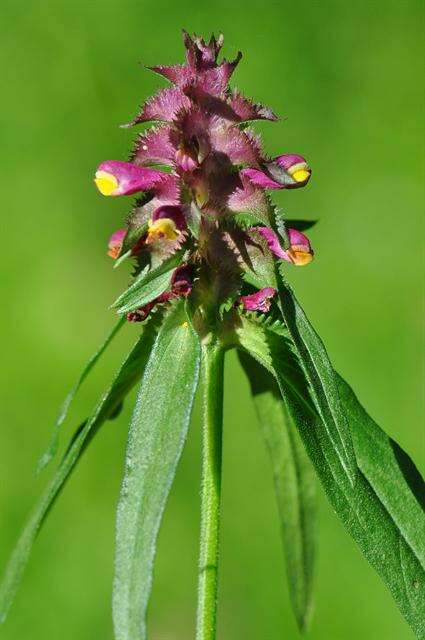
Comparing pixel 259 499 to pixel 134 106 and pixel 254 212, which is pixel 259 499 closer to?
pixel 134 106

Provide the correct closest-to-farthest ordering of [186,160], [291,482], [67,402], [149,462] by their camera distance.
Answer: [149,462]
[186,160]
[67,402]
[291,482]

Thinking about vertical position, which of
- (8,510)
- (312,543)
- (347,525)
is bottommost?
(347,525)

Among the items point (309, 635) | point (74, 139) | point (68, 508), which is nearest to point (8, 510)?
point (68, 508)

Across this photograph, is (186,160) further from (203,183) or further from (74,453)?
(74,453)

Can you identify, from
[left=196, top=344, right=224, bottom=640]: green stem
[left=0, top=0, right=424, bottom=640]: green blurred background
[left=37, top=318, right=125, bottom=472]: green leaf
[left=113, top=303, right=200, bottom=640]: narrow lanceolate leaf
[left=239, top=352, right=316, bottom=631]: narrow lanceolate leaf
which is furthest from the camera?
[left=0, top=0, right=424, bottom=640]: green blurred background

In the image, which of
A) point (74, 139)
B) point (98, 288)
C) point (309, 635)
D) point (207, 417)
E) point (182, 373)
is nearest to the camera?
point (182, 373)

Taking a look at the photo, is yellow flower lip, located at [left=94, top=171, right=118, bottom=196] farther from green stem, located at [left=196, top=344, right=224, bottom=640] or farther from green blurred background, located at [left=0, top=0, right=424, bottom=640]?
green blurred background, located at [left=0, top=0, right=424, bottom=640]

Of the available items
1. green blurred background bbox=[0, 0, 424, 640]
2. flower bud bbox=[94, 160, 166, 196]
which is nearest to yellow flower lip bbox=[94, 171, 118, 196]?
flower bud bbox=[94, 160, 166, 196]

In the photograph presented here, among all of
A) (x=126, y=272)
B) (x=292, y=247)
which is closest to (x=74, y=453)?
(x=292, y=247)
